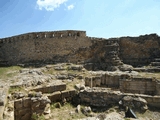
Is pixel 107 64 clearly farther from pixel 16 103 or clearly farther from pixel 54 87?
pixel 16 103

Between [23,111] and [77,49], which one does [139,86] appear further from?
[77,49]

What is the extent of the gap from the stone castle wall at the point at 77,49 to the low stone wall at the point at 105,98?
7.43m

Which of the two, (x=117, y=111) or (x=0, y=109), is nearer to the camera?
(x=0, y=109)

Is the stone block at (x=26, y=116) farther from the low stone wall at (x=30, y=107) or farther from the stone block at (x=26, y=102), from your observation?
the stone block at (x=26, y=102)

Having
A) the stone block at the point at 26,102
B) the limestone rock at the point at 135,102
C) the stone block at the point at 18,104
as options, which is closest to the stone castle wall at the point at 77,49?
the limestone rock at the point at 135,102

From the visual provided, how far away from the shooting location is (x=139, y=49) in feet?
51.9

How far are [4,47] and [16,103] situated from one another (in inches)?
736

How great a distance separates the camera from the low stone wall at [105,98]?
22.1 feet

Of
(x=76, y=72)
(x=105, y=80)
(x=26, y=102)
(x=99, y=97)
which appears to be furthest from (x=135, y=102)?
(x=76, y=72)

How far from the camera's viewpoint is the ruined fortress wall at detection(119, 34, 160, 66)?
15269mm

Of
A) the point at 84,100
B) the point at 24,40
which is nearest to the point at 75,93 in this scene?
the point at 84,100

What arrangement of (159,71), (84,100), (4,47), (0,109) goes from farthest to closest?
(4,47), (159,71), (84,100), (0,109)

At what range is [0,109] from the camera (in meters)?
4.85

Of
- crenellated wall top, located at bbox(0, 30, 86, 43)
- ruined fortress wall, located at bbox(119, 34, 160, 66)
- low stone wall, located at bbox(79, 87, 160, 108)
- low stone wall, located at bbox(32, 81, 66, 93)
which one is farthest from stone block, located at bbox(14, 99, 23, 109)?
crenellated wall top, located at bbox(0, 30, 86, 43)
